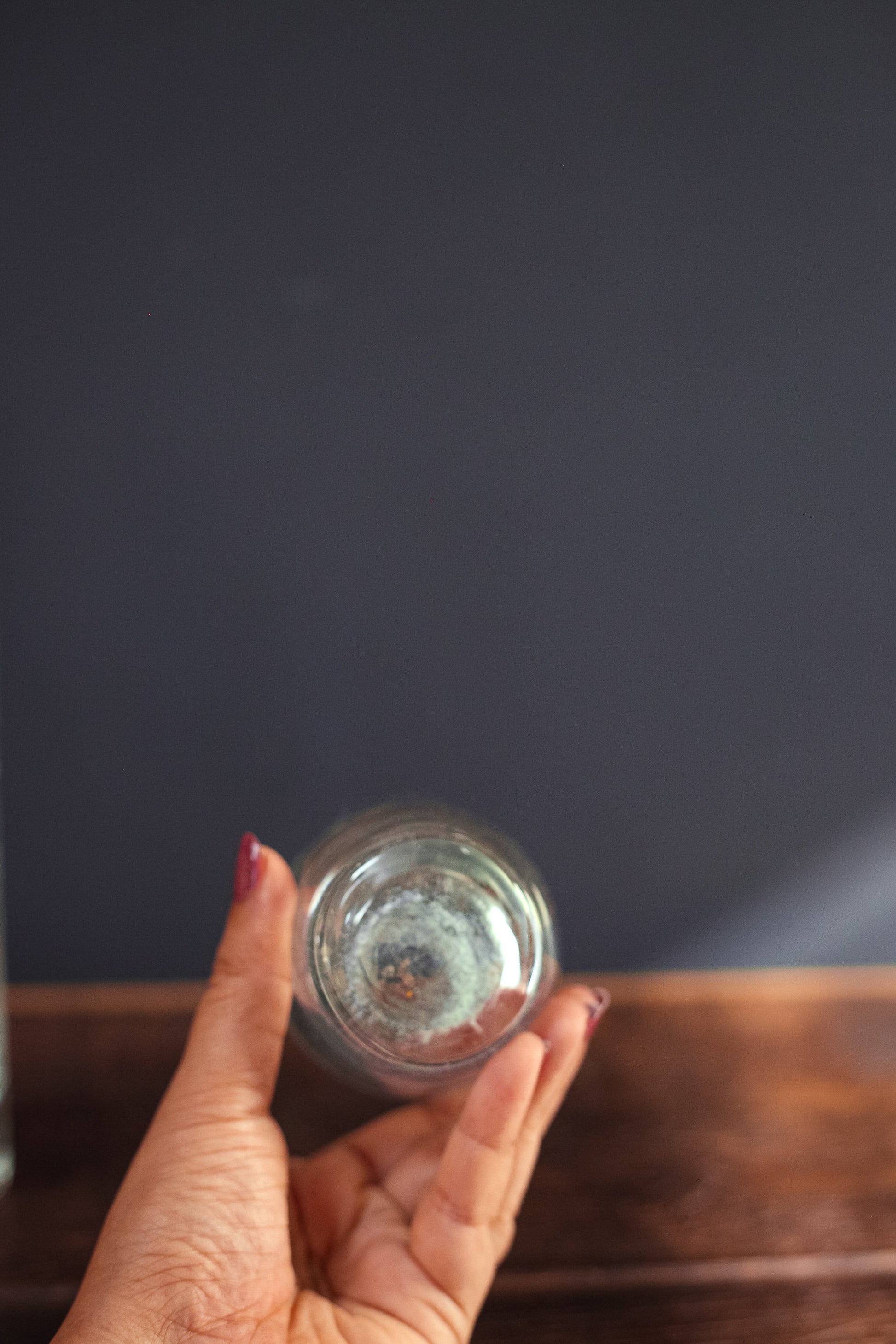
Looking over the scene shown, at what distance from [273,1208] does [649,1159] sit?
0.98ft

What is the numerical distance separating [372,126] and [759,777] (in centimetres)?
53

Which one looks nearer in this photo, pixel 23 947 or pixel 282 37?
pixel 282 37

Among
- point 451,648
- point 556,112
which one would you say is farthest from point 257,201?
point 451,648

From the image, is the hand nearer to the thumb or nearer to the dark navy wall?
the thumb

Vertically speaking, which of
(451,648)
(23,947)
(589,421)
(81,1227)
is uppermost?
(589,421)

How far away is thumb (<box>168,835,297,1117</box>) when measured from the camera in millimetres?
447

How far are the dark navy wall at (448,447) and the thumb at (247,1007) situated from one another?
24 cm

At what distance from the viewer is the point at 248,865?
18.1 inches

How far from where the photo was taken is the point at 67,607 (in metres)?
0.65

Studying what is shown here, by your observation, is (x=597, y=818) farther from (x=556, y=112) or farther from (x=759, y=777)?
(x=556, y=112)

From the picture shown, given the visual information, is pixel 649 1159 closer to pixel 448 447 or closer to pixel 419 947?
pixel 419 947

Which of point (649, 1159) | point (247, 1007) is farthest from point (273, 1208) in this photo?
point (649, 1159)

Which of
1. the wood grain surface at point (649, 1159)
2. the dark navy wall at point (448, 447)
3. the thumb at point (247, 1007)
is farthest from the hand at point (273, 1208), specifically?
the dark navy wall at point (448, 447)

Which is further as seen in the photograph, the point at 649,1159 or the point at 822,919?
the point at 822,919
